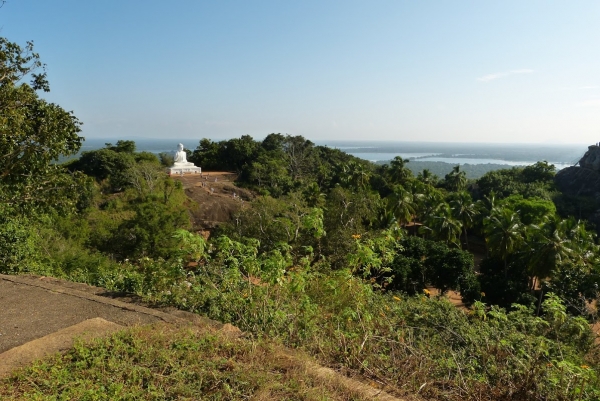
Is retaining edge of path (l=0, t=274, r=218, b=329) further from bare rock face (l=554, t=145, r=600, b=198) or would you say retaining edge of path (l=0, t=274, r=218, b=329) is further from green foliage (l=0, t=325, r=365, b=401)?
bare rock face (l=554, t=145, r=600, b=198)

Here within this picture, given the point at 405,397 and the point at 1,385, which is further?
the point at 405,397

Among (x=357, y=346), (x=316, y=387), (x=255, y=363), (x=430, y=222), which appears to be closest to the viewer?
(x=316, y=387)

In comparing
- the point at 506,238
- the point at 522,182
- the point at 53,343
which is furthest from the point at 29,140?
the point at 522,182

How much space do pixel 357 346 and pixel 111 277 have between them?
5.74 m

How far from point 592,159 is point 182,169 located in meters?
54.2

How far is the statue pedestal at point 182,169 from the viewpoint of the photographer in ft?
119

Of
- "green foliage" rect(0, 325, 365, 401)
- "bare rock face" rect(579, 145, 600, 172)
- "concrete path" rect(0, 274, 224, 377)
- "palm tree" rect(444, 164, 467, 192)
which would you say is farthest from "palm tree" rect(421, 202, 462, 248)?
"bare rock face" rect(579, 145, 600, 172)

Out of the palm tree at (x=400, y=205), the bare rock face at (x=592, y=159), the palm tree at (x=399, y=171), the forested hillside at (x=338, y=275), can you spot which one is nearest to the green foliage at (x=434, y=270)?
the forested hillside at (x=338, y=275)

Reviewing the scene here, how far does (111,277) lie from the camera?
7695 millimetres

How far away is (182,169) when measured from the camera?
3709 cm

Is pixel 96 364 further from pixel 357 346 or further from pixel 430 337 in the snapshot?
pixel 430 337

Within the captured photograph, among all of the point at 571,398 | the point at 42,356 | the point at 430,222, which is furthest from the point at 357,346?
the point at 430,222

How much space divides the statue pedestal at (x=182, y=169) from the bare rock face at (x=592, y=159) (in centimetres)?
5106

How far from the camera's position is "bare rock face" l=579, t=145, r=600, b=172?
51.3 meters
